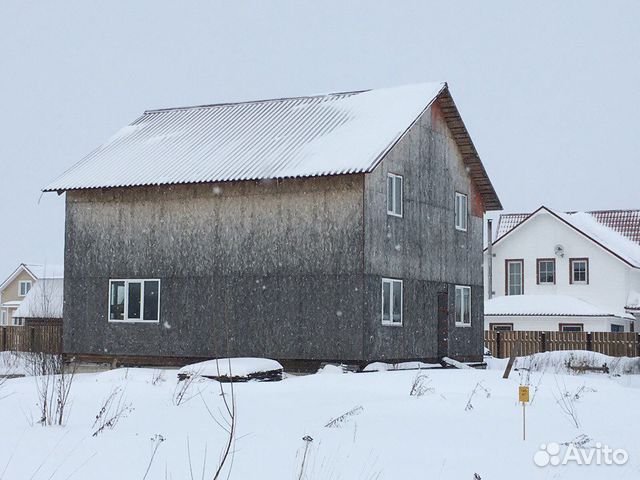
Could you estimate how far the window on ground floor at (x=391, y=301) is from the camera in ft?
86.7

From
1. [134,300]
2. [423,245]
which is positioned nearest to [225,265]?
[134,300]

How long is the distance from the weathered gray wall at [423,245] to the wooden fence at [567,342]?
23.7ft

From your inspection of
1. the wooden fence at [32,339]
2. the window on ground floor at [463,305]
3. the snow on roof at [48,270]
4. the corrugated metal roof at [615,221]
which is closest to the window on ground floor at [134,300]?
the wooden fence at [32,339]

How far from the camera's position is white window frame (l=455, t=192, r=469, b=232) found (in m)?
31.4

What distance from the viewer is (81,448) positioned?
10.8m

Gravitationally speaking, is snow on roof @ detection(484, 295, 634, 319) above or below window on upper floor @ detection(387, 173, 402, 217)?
below

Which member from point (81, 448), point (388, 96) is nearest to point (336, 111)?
point (388, 96)

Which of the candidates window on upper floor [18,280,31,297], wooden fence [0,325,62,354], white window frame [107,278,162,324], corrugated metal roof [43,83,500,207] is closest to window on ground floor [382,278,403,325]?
corrugated metal roof [43,83,500,207]

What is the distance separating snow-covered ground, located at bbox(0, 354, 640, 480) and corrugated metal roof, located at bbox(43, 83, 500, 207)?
8986 millimetres

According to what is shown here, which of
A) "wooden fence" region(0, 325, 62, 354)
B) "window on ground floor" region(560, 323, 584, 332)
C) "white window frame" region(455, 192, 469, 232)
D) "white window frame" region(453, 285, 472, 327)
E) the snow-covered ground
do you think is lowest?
the snow-covered ground

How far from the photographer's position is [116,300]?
29047 mm

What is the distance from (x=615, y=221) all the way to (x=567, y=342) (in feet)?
58.7

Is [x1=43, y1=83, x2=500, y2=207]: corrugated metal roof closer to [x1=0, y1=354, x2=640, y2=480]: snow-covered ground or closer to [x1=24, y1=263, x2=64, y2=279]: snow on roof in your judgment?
[x1=0, y1=354, x2=640, y2=480]: snow-covered ground

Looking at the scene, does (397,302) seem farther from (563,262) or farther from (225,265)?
(563,262)
